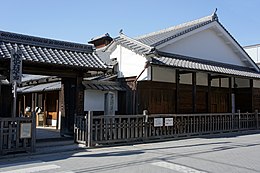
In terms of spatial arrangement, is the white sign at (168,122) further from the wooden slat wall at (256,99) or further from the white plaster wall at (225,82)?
the wooden slat wall at (256,99)

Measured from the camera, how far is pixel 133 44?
54.5 ft

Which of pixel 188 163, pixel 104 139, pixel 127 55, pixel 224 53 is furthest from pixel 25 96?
pixel 188 163

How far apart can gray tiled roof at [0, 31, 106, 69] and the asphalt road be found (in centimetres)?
378

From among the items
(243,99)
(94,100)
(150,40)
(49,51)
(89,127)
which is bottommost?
(89,127)

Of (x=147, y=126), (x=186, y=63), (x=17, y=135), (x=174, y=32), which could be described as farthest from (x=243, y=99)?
(x=17, y=135)

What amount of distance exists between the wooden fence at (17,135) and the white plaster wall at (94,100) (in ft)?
16.9

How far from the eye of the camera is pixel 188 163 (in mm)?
8750

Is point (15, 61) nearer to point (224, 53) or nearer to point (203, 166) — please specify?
point (203, 166)

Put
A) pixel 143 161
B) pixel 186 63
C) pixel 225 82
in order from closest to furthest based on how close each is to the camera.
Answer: pixel 143 161 < pixel 186 63 < pixel 225 82

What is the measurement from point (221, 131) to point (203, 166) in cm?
1032

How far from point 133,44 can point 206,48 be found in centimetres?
646

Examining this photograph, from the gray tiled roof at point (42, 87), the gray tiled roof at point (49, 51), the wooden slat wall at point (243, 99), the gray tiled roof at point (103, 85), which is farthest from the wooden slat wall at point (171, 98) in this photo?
the gray tiled roof at point (42, 87)

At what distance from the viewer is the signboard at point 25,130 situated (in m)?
10.2

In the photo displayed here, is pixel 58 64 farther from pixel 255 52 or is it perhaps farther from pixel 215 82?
pixel 255 52
